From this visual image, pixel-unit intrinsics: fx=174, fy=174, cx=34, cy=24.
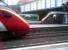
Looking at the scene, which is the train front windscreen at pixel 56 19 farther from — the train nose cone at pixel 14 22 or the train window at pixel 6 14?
the train window at pixel 6 14

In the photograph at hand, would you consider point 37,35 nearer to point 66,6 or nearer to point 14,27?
point 14,27

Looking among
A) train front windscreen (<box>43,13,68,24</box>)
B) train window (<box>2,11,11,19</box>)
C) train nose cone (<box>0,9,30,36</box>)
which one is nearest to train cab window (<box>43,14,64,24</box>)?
train front windscreen (<box>43,13,68,24</box>)

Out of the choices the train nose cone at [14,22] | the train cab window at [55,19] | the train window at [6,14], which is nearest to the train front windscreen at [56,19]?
the train cab window at [55,19]

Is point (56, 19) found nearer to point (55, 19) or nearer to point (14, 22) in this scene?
point (55, 19)

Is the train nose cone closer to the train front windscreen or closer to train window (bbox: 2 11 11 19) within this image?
train window (bbox: 2 11 11 19)

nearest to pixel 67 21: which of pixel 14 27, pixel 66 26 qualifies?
pixel 66 26

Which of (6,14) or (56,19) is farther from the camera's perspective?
(56,19)

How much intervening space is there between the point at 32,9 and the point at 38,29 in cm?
28

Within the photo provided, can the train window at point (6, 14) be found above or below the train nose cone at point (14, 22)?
above

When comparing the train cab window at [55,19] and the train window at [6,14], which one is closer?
the train window at [6,14]

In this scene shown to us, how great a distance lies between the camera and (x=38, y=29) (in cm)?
213

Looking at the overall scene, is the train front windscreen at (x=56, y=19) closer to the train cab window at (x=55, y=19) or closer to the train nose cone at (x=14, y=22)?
the train cab window at (x=55, y=19)

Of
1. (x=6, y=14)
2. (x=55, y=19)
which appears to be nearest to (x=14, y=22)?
(x=6, y=14)

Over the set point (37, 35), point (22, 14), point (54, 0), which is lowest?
point (37, 35)
